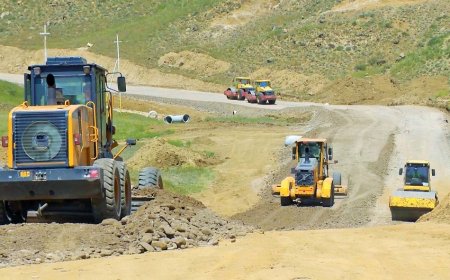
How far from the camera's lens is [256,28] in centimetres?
9644

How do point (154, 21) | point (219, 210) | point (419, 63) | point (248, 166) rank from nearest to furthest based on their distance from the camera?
point (219, 210), point (248, 166), point (419, 63), point (154, 21)

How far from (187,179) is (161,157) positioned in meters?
2.37

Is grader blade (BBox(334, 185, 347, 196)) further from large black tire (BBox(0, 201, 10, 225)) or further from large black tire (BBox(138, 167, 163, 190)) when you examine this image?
large black tire (BBox(0, 201, 10, 225))

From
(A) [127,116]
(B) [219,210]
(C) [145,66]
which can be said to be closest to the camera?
(B) [219,210]

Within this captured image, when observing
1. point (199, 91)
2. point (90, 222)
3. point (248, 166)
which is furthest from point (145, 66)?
point (90, 222)

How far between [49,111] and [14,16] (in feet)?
326

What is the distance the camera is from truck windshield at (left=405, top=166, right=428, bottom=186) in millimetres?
29391

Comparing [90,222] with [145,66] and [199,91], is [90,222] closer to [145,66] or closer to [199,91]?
[199,91]

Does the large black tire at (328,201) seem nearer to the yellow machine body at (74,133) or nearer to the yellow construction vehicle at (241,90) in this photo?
the yellow machine body at (74,133)

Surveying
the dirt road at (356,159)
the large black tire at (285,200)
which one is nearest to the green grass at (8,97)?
the dirt road at (356,159)

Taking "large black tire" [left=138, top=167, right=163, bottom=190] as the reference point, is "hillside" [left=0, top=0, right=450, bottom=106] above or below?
above

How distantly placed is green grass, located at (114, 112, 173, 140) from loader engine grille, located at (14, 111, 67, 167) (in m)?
30.4

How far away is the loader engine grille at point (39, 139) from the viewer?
17.0 m

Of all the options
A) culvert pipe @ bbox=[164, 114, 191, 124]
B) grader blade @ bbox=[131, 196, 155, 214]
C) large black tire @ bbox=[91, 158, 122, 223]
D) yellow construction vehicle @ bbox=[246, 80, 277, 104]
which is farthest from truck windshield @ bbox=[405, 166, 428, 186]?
yellow construction vehicle @ bbox=[246, 80, 277, 104]
